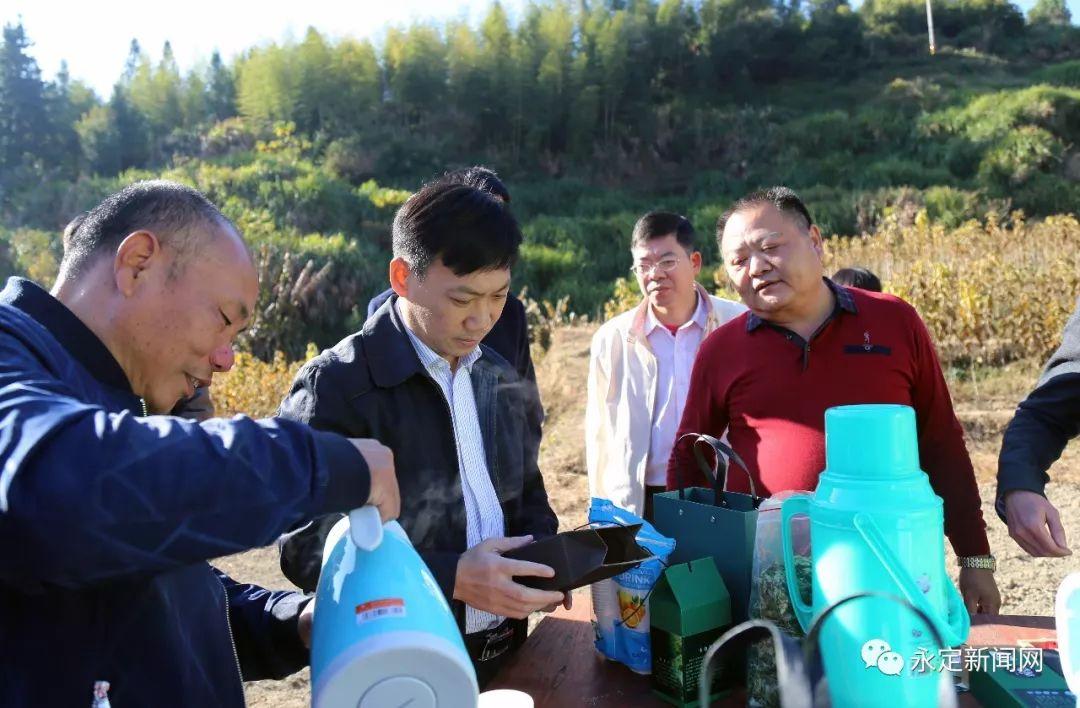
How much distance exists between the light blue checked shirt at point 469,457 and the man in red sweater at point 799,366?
520 millimetres

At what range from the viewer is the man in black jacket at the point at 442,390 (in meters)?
1.53

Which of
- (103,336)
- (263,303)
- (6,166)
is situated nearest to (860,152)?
(263,303)

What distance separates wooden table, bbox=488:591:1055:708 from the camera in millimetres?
1280

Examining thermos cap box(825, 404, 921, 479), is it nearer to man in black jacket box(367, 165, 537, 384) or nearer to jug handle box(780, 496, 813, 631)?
jug handle box(780, 496, 813, 631)

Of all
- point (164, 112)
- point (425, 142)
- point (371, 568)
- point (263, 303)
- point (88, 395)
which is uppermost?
point (164, 112)

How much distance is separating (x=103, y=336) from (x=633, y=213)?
75.8 ft

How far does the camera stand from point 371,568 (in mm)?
888

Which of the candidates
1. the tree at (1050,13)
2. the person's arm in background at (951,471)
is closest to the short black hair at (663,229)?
the person's arm in background at (951,471)

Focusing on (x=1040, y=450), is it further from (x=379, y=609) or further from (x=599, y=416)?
(x=599, y=416)

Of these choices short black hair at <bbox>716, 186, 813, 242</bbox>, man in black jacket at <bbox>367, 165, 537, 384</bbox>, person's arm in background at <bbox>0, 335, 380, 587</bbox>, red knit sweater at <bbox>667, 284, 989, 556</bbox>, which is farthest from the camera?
man in black jacket at <bbox>367, 165, 537, 384</bbox>

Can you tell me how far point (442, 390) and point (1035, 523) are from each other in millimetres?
1121

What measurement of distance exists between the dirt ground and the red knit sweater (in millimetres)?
1767

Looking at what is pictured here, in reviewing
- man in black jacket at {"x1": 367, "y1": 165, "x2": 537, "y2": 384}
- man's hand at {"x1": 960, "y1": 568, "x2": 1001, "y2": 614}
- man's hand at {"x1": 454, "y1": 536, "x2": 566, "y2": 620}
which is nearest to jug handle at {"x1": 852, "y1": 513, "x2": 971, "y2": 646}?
man's hand at {"x1": 454, "y1": 536, "x2": 566, "y2": 620}

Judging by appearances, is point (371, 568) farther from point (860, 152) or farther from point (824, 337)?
point (860, 152)
